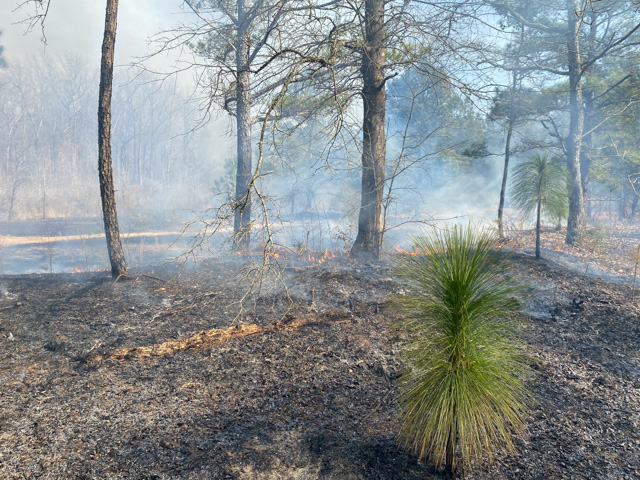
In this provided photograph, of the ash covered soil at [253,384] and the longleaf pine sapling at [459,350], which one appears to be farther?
the ash covered soil at [253,384]

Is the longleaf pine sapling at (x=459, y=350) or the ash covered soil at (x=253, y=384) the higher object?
the longleaf pine sapling at (x=459, y=350)

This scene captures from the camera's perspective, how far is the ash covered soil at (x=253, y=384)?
293 cm

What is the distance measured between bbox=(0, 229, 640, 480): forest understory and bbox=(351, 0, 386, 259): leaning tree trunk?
2.12 metres

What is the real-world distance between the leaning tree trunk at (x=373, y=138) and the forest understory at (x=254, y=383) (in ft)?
6.95

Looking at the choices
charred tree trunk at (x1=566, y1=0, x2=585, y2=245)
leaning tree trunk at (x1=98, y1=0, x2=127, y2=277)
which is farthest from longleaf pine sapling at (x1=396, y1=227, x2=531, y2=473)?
charred tree trunk at (x1=566, y1=0, x2=585, y2=245)

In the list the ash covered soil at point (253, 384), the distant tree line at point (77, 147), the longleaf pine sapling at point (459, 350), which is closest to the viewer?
the longleaf pine sapling at point (459, 350)

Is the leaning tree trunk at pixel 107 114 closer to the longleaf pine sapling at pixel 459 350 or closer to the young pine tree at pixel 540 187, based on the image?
the longleaf pine sapling at pixel 459 350

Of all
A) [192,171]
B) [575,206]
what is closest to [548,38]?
[575,206]

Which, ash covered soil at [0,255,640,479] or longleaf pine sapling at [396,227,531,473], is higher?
longleaf pine sapling at [396,227,531,473]

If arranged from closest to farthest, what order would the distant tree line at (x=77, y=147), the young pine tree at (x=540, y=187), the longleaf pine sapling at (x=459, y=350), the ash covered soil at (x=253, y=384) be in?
the longleaf pine sapling at (x=459, y=350), the ash covered soil at (x=253, y=384), the young pine tree at (x=540, y=187), the distant tree line at (x=77, y=147)

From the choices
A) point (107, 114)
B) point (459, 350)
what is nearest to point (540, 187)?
point (459, 350)

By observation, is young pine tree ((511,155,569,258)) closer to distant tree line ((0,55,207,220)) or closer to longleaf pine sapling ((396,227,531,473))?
longleaf pine sapling ((396,227,531,473))

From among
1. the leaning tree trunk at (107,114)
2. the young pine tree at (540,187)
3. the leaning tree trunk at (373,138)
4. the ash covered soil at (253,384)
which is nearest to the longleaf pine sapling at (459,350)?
the ash covered soil at (253,384)

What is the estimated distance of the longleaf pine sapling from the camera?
2621 millimetres
